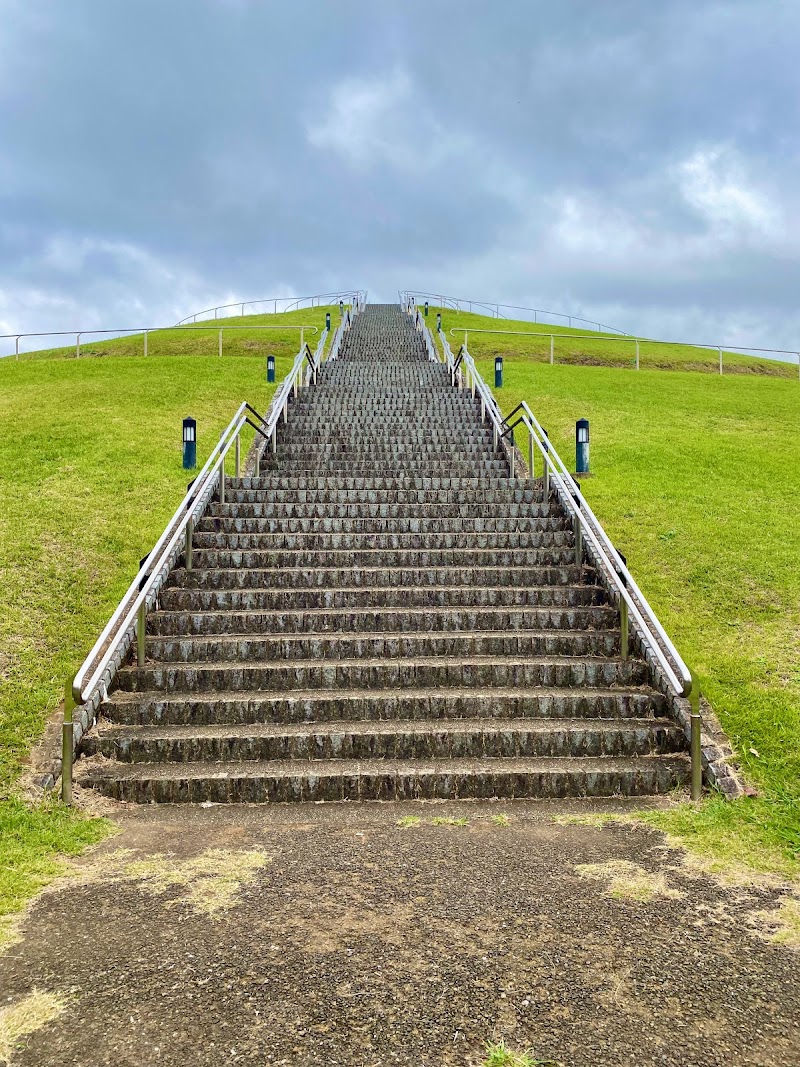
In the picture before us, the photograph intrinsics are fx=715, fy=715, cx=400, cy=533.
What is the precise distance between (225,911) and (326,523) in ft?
18.4

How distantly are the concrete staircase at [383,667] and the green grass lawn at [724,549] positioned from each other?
564 mm

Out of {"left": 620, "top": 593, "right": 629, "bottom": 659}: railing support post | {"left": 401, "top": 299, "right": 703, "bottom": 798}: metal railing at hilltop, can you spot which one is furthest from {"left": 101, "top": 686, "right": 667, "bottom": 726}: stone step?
{"left": 620, "top": 593, "right": 629, "bottom": 659}: railing support post

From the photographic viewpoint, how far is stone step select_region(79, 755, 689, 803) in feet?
16.4

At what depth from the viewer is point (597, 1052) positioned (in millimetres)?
2566

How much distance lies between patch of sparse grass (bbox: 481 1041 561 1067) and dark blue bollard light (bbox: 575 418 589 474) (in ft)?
31.1

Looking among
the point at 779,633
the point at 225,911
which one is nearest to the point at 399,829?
the point at 225,911

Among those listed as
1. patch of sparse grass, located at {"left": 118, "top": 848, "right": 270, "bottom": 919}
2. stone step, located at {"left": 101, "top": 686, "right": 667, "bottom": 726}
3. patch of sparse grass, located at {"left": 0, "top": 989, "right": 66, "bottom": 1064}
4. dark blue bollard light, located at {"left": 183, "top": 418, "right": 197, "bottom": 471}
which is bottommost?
patch of sparse grass, located at {"left": 0, "top": 989, "right": 66, "bottom": 1064}

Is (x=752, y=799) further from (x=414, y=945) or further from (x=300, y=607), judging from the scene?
(x=300, y=607)

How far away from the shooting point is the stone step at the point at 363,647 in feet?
21.2

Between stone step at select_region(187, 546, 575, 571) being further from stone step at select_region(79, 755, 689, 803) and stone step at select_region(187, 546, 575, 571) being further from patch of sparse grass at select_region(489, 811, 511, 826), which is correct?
patch of sparse grass at select_region(489, 811, 511, 826)

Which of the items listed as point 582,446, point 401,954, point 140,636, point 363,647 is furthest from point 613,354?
point 401,954

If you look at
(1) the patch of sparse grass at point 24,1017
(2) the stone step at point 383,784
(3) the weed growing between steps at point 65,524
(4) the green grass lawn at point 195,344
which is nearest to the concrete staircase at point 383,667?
(2) the stone step at point 383,784

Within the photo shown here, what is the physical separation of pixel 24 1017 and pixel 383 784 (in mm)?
2615

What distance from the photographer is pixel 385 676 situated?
20.0 ft
